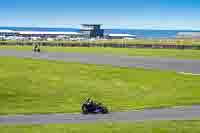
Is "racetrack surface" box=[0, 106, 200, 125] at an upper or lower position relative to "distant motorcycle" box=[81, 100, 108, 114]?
lower

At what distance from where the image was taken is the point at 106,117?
102ft

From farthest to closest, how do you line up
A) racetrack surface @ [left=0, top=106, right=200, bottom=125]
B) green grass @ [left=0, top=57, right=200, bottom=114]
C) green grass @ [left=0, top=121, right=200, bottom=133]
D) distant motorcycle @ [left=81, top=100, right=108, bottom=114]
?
1. green grass @ [left=0, top=57, right=200, bottom=114]
2. distant motorcycle @ [left=81, top=100, right=108, bottom=114]
3. racetrack surface @ [left=0, top=106, right=200, bottom=125]
4. green grass @ [left=0, top=121, right=200, bottom=133]

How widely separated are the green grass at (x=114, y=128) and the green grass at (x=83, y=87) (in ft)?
23.4

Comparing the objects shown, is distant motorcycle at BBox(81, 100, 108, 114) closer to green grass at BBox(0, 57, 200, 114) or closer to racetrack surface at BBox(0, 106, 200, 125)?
racetrack surface at BBox(0, 106, 200, 125)

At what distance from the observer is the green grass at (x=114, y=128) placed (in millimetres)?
25609

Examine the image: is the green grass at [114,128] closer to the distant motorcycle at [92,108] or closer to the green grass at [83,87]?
the distant motorcycle at [92,108]

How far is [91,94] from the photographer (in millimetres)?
42906

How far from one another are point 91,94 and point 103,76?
31.9 ft

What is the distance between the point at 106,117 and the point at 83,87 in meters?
14.9

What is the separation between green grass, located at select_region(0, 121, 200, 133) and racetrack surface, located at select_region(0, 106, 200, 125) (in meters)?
1.90

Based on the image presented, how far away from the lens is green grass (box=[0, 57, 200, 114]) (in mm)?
37688

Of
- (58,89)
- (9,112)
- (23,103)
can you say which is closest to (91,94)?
(58,89)

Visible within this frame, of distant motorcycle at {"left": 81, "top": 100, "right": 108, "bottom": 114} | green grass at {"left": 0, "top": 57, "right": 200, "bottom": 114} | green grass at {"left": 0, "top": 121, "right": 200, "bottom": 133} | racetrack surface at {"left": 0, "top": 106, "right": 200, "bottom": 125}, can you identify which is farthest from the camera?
green grass at {"left": 0, "top": 57, "right": 200, "bottom": 114}

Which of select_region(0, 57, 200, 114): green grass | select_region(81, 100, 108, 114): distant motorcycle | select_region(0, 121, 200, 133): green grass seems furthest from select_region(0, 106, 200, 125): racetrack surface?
select_region(0, 57, 200, 114): green grass
